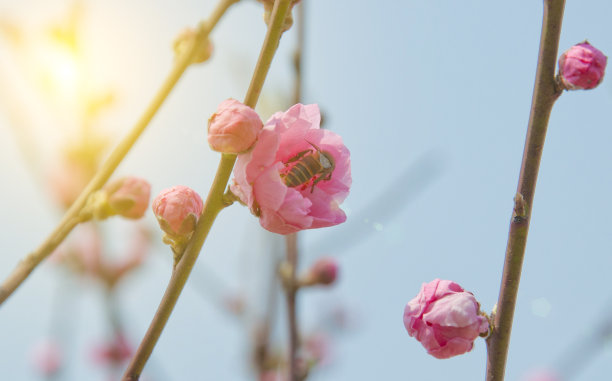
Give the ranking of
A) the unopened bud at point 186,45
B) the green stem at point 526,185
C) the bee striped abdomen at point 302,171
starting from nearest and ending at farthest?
the green stem at point 526,185 < the bee striped abdomen at point 302,171 < the unopened bud at point 186,45

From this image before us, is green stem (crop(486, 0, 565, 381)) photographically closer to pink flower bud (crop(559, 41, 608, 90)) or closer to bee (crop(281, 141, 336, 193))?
pink flower bud (crop(559, 41, 608, 90))

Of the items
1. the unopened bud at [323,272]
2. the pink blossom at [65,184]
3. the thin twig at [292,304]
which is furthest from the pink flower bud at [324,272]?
the pink blossom at [65,184]

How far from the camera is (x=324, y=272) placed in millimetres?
3275

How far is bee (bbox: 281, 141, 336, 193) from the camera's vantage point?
1.40 metres

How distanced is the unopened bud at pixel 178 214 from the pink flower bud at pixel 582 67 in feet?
3.12

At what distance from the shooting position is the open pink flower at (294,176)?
4.21ft

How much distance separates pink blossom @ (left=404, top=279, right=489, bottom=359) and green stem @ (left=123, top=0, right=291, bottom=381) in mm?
611

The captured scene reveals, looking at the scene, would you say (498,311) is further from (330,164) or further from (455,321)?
(330,164)

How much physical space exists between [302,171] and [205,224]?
292mm

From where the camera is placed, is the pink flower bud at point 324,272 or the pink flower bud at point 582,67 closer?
the pink flower bud at point 582,67

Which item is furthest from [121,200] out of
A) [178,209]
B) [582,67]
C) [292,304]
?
[582,67]

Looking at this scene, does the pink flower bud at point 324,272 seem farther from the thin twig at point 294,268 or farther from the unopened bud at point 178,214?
the unopened bud at point 178,214

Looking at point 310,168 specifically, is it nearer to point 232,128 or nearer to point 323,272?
point 232,128

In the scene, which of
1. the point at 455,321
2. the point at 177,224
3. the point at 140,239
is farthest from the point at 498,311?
the point at 140,239
